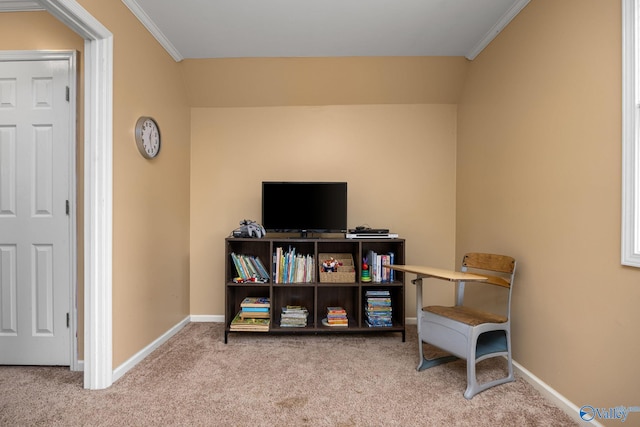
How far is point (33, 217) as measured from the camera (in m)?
2.14

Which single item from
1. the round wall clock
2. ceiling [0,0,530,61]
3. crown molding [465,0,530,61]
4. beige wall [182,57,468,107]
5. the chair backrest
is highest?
ceiling [0,0,530,61]

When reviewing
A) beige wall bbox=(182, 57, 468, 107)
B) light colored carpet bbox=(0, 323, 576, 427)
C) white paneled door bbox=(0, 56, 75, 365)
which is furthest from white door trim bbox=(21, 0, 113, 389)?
beige wall bbox=(182, 57, 468, 107)

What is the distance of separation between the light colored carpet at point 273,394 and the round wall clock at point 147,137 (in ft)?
5.16

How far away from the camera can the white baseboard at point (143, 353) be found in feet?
6.52

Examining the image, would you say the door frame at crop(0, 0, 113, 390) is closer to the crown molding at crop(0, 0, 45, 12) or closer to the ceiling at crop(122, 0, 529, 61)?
the ceiling at crop(122, 0, 529, 61)

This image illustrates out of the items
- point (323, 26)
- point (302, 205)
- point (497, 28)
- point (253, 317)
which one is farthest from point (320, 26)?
point (253, 317)

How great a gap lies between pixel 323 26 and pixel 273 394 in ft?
8.64

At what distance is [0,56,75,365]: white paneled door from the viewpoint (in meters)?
2.13

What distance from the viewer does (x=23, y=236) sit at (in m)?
2.15

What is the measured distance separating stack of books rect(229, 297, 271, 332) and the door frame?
3.17 ft

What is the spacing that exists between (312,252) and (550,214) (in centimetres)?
192

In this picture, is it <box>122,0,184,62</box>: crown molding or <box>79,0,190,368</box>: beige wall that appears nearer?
<box>79,0,190,368</box>: beige wall

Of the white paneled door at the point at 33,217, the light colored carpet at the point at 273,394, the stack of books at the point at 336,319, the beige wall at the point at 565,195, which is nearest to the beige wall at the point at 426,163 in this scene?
the beige wall at the point at 565,195

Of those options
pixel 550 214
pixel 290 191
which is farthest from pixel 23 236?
pixel 550 214
